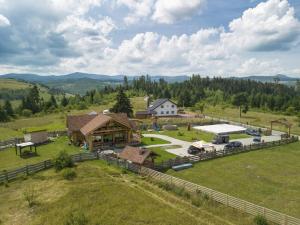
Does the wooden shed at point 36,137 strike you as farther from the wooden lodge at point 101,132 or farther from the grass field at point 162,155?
the grass field at point 162,155

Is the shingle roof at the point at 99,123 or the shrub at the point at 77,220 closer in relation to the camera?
the shrub at the point at 77,220

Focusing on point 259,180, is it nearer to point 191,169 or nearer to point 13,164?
point 191,169

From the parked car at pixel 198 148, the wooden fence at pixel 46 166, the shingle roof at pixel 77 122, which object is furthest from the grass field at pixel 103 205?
the shingle roof at pixel 77 122

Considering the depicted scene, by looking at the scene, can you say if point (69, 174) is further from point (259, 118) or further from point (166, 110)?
point (259, 118)

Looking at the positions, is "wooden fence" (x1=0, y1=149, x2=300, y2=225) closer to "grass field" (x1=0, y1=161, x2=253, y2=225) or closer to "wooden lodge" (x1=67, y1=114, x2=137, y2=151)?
"grass field" (x1=0, y1=161, x2=253, y2=225)

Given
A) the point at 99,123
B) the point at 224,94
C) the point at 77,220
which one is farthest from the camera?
the point at 224,94

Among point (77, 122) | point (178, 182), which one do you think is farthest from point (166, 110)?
point (178, 182)

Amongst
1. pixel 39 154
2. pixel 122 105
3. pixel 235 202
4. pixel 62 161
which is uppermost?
pixel 122 105
